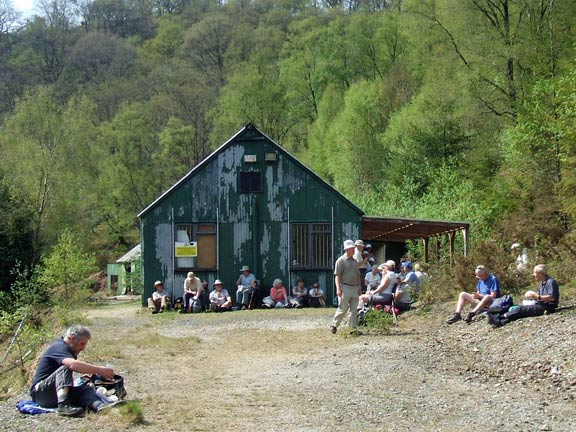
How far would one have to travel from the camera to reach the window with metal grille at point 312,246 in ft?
88.3

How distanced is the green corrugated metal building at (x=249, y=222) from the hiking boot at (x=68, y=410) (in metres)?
17.2

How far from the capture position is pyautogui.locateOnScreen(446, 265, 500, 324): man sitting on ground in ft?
54.3

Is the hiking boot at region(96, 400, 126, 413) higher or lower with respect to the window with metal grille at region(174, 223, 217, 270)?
lower

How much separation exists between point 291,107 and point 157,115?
43.0ft

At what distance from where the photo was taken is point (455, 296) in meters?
20.5

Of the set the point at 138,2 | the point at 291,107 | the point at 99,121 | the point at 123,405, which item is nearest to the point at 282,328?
the point at 123,405

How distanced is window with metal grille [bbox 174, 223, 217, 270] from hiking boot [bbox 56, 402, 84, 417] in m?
17.2

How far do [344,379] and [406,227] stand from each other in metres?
16.3

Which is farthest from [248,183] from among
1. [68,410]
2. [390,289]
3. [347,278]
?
[68,410]

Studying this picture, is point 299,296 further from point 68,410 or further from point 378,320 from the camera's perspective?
point 68,410

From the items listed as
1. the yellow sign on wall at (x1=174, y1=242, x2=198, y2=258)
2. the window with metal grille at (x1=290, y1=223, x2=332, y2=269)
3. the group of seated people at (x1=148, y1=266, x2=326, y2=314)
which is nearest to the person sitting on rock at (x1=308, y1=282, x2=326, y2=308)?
the group of seated people at (x1=148, y1=266, x2=326, y2=314)

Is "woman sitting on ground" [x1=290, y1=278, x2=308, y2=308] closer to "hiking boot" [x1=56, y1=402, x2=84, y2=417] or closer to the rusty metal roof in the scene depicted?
the rusty metal roof

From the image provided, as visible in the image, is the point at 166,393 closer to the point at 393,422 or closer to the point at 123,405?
the point at 123,405

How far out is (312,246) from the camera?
2692cm
